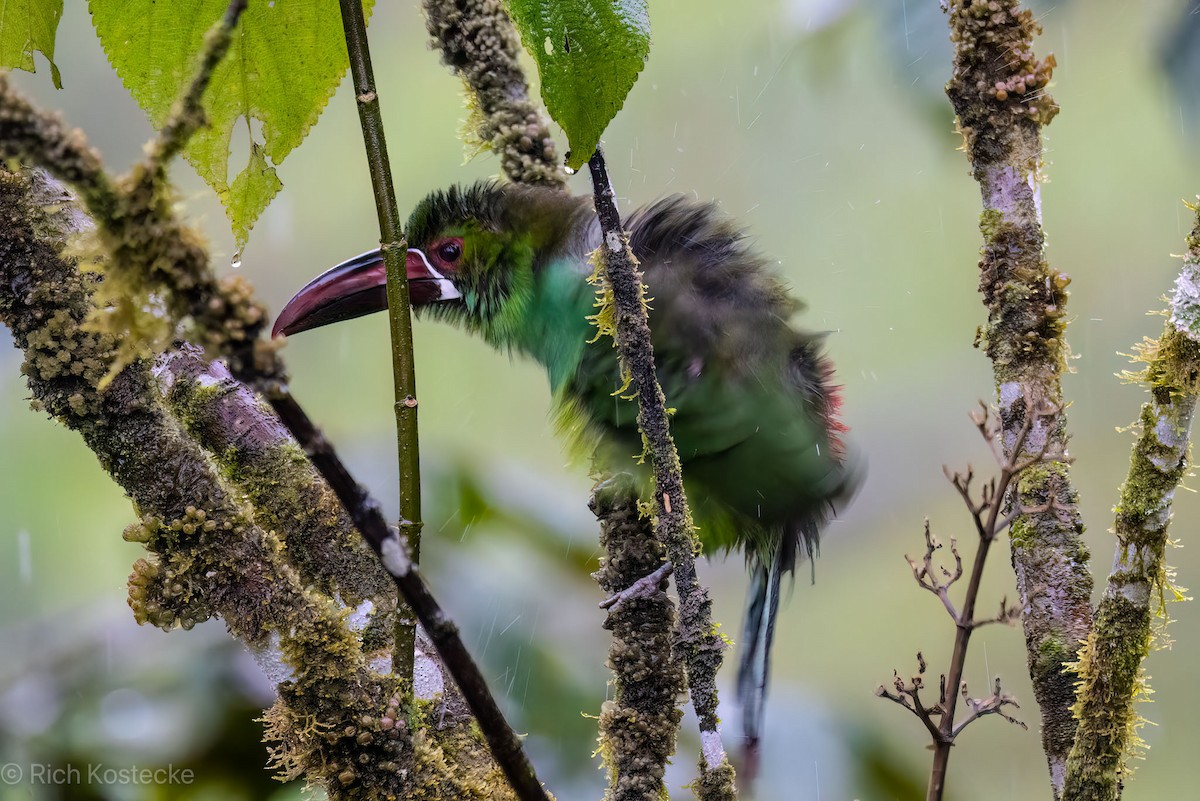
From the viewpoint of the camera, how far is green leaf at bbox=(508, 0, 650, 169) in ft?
1.84

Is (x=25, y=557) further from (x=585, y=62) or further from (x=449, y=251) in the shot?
(x=585, y=62)

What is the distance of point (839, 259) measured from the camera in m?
3.09

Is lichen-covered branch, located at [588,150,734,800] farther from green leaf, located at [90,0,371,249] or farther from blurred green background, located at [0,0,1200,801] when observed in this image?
blurred green background, located at [0,0,1200,801]

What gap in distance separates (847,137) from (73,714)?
266 centimetres

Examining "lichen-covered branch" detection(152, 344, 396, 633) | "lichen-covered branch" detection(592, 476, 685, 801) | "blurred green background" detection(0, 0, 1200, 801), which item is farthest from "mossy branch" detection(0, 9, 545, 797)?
"blurred green background" detection(0, 0, 1200, 801)

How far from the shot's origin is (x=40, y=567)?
104 inches

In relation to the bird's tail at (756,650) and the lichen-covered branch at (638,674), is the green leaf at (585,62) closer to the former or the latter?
the lichen-covered branch at (638,674)

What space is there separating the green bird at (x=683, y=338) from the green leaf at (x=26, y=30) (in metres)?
0.56

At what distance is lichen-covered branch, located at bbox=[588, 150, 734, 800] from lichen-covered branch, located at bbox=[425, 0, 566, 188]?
20.0 inches

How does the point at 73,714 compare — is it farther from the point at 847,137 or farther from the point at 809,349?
the point at 847,137

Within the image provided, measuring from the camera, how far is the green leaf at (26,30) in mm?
737

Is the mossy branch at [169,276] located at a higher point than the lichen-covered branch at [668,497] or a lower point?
lower

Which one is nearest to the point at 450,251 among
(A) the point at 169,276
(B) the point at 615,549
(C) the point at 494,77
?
(C) the point at 494,77

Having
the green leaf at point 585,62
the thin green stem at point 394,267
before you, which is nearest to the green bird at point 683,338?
the thin green stem at point 394,267
